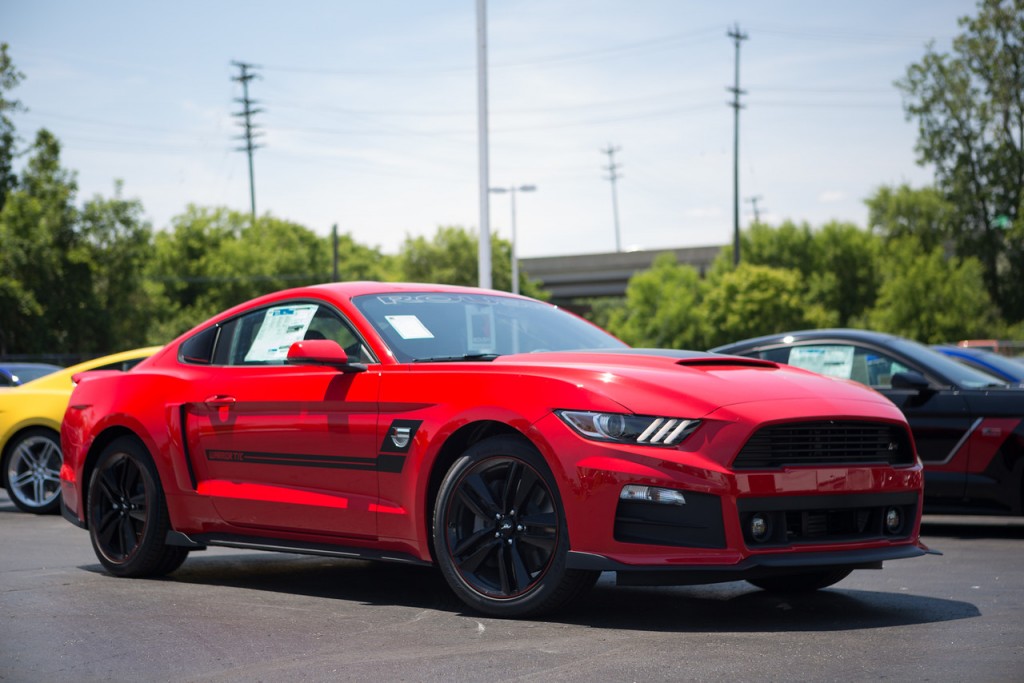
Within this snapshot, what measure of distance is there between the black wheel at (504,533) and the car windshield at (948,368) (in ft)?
17.6

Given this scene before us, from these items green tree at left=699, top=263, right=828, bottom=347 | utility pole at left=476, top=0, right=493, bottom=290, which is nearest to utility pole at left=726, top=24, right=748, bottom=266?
green tree at left=699, top=263, right=828, bottom=347

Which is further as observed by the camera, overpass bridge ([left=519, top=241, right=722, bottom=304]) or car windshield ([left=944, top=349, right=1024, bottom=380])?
overpass bridge ([left=519, top=241, right=722, bottom=304])

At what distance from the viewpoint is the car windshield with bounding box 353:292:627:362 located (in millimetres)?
6609

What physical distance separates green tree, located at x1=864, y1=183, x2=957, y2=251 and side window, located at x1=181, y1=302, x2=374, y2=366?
65.0 m

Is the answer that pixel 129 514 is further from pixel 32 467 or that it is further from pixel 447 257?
pixel 447 257

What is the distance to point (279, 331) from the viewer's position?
7.29 meters

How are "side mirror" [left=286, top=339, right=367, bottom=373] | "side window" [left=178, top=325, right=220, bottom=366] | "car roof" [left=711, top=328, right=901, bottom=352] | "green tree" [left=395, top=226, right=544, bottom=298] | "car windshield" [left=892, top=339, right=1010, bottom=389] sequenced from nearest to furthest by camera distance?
"side mirror" [left=286, top=339, right=367, bottom=373]
"side window" [left=178, top=325, right=220, bottom=366]
"car windshield" [left=892, top=339, right=1010, bottom=389]
"car roof" [left=711, top=328, right=901, bottom=352]
"green tree" [left=395, top=226, right=544, bottom=298]

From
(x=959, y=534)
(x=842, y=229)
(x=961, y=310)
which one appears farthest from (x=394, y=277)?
(x=959, y=534)

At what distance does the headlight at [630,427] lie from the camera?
548 cm

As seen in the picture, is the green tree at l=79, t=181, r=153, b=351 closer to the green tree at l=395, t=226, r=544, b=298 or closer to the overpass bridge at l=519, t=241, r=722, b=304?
the green tree at l=395, t=226, r=544, b=298

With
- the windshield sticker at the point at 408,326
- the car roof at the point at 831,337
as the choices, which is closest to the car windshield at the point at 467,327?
the windshield sticker at the point at 408,326

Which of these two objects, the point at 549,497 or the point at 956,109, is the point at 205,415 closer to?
the point at 549,497

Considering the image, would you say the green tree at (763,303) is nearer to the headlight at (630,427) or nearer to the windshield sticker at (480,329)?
the windshield sticker at (480,329)

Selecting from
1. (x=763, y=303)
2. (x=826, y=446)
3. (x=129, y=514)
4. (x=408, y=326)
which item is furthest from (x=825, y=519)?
(x=763, y=303)
